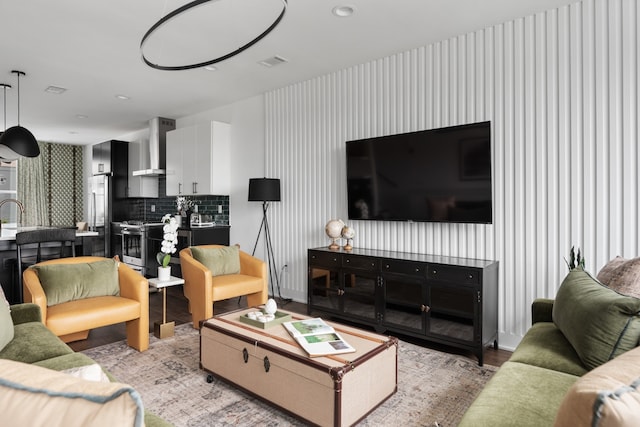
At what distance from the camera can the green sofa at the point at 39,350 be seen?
185 centimetres

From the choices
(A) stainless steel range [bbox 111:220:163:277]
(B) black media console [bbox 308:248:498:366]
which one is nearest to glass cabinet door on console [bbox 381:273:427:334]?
(B) black media console [bbox 308:248:498:366]

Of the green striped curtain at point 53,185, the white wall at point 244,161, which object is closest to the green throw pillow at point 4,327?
the white wall at point 244,161

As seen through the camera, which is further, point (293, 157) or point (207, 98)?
point (207, 98)

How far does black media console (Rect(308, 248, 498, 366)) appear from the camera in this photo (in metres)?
3.08

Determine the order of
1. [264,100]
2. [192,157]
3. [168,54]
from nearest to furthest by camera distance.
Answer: [168,54] < [264,100] < [192,157]

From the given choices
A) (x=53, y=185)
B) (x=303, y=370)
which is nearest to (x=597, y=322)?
(x=303, y=370)

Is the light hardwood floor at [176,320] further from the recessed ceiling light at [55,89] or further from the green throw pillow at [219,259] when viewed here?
the recessed ceiling light at [55,89]

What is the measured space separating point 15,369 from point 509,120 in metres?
3.51

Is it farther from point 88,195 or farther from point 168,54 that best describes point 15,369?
point 88,195

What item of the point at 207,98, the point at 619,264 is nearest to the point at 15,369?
the point at 619,264

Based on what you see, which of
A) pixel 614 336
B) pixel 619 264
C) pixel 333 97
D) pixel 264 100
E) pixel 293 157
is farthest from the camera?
pixel 264 100

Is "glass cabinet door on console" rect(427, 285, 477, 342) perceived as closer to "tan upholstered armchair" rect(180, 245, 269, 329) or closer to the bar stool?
"tan upholstered armchair" rect(180, 245, 269, 329)

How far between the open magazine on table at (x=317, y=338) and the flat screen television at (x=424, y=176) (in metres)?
1.64

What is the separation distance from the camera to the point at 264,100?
17.5 feet
